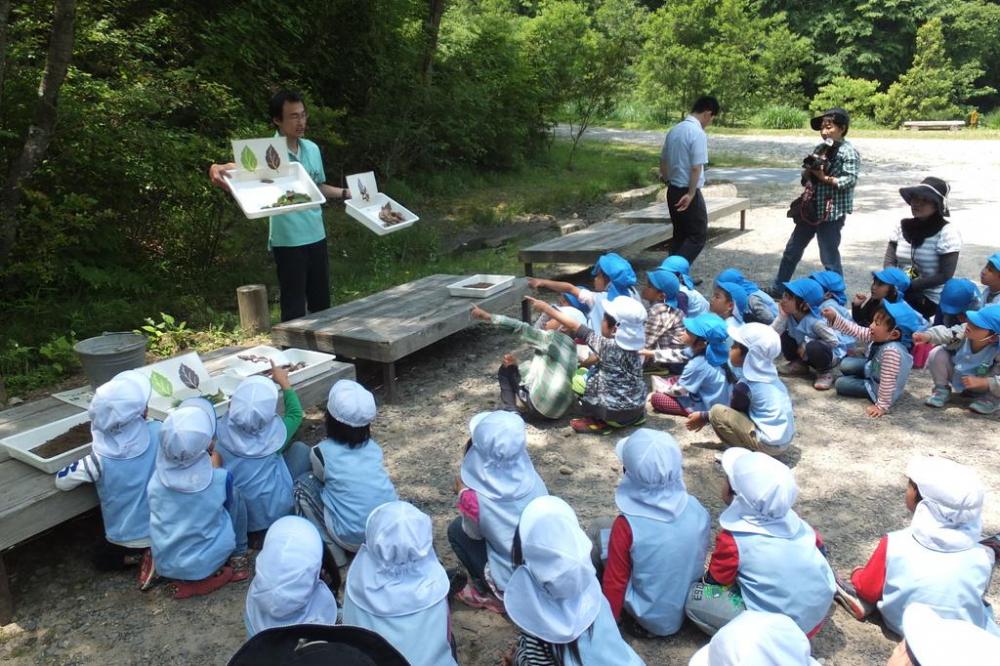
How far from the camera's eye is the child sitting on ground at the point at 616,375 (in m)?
4.25

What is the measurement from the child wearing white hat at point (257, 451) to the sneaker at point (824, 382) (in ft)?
12.1

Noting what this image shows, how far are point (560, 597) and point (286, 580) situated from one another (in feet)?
2.71

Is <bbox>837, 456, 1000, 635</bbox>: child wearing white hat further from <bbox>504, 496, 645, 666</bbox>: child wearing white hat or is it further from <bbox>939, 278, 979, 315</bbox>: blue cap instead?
<bbox>939, 278, 979, 315</bbox>: blue cap

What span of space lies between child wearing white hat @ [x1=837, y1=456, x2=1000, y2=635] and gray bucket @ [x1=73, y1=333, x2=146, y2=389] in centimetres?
390

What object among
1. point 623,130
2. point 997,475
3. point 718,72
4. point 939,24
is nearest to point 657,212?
point 997,475

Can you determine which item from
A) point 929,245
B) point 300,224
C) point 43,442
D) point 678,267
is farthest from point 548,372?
point 929,245

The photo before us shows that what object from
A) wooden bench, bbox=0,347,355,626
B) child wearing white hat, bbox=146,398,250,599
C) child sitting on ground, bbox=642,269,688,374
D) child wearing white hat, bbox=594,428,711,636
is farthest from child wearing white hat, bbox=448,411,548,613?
child sitting on ground, bbox=642,269,688,374

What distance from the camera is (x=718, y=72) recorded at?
1035 inches

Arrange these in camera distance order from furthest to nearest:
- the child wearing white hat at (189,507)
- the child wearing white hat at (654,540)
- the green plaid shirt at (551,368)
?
the green plaid shirt at (551,368) < the child wearing white hat at (189,507) < the child wearing white hat at (654,540)

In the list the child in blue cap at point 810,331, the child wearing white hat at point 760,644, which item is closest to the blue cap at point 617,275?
the child in blue cap at point 810,331

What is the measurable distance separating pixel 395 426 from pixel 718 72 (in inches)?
1004

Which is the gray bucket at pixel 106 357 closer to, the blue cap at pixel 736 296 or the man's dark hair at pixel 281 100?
the man's dark hair at pixel 281 100

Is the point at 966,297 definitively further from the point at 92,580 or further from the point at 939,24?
the point at 939,24

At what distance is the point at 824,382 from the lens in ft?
16.6
